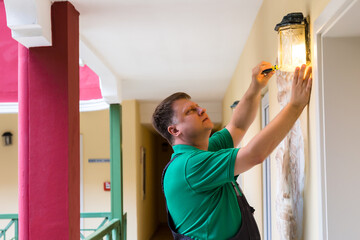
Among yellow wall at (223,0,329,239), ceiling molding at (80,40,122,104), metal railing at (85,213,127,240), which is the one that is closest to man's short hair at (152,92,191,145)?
yellow wall at (223,0,329,239)

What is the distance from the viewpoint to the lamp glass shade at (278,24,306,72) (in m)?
1.99

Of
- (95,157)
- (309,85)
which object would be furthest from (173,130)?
(95,157)

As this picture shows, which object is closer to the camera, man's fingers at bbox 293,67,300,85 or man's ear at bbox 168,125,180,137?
man's fingers at bbox 293,67,300,85

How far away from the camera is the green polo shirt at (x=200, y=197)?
1843 millimetres

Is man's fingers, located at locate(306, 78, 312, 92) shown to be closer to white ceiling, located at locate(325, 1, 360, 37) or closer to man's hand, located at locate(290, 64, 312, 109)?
man's hand, located at locate(290, 64, 312, 109)

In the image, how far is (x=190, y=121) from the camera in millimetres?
2061

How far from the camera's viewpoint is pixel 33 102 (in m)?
3.22

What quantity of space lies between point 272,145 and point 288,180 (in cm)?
67

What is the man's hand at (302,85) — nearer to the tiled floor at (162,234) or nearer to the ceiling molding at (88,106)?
the ceiling molding at (88,106)

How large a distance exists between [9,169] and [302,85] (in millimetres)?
7804

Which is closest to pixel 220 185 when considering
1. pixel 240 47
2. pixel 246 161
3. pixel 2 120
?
pixel 246 161

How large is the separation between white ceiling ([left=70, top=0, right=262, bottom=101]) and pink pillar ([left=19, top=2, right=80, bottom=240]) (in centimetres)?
49

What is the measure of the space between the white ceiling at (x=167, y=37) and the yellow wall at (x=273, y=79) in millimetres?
196

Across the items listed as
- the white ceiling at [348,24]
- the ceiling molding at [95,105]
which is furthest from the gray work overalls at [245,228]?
the ceiling molding at [95,105]
